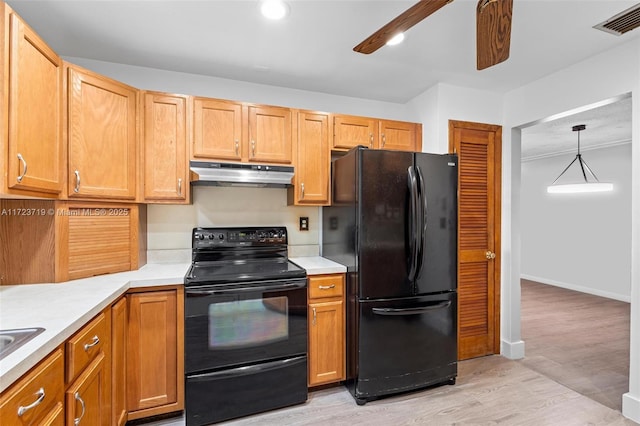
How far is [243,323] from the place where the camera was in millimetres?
2014

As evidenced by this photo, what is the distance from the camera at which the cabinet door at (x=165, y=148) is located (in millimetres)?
2203

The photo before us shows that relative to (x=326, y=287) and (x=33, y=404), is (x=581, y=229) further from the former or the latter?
(x=33, y=404)

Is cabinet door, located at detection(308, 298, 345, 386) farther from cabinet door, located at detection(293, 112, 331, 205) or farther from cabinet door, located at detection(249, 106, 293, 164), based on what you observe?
cabinet door, located at detection(249, 106, 293, 164)

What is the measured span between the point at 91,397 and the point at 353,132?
8.03 feet

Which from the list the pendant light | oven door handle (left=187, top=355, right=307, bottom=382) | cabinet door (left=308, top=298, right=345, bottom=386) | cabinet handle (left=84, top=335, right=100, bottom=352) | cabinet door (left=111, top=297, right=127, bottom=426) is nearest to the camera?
cabinet handle (left=84, top=335, right=100, bottom=352)

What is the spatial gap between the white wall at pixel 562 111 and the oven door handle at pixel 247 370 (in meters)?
2.14

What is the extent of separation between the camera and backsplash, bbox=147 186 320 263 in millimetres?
2490

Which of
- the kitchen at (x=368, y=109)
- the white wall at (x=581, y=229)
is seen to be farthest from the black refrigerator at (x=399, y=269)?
the white wall at (x=581, y=229)

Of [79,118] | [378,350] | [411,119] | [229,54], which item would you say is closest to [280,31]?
[229,54]

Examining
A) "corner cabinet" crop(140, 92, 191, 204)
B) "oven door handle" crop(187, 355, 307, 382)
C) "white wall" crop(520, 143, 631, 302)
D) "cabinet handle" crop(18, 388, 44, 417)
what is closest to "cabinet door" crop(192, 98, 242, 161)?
"corner cabinet" crop(140, 92, 191, 204)

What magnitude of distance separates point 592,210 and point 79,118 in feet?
22.5

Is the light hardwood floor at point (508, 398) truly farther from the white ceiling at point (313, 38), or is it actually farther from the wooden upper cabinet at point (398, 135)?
the white ceiling at point (313, 38)

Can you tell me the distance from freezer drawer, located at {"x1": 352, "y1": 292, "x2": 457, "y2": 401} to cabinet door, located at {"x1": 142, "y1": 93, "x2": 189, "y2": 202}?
1.63m

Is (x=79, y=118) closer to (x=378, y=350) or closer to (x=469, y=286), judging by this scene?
(x=378, y=350)
